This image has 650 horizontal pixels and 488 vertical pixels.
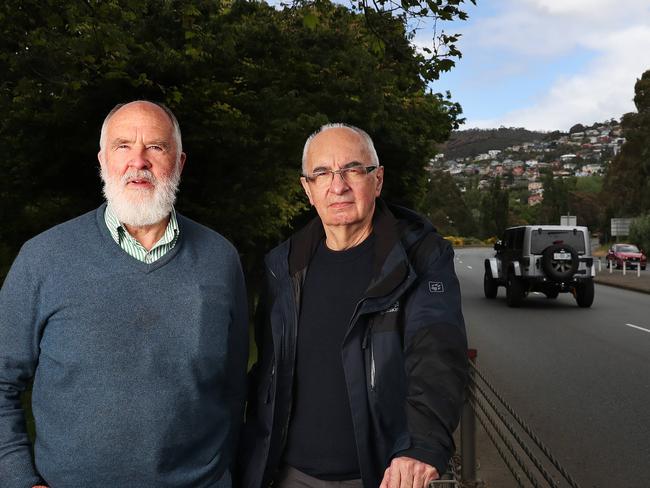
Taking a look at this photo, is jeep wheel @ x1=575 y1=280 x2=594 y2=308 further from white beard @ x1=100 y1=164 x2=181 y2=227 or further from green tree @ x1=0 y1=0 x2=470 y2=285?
white beard @ x1=100 y1=164 x2=181 y2=227

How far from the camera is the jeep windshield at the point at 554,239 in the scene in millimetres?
19250

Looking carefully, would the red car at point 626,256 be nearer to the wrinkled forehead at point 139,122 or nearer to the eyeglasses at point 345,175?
the eyeglasses at point 345,175

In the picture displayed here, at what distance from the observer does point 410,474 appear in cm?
226

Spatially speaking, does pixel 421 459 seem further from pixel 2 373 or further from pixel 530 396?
pixel 530 396

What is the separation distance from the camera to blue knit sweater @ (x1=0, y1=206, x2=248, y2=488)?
2307 mm

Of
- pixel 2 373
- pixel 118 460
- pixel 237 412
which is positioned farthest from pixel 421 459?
pixel 2 373

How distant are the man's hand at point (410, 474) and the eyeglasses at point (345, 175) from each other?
0.96 metres

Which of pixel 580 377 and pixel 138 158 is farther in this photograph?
pixel 580 377

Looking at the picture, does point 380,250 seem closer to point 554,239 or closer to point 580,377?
point 580,377

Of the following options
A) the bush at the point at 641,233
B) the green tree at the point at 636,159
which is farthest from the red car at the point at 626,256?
the green tree at the point at 636,159

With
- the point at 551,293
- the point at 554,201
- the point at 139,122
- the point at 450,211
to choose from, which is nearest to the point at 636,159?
the point at 551,293

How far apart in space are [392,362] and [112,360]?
820 mm

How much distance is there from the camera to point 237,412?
2.62 meters

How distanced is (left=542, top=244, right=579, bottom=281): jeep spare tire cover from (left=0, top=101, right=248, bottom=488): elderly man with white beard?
17.2 meters
